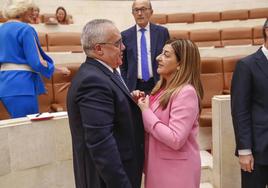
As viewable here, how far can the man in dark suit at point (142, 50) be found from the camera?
1.47m

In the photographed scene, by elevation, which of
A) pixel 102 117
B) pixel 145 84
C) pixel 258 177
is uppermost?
pixel 102 117

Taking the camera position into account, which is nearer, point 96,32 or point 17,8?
point 96,32

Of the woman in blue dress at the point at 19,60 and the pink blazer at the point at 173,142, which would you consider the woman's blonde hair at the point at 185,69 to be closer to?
the pink blazer at the point at 173,142

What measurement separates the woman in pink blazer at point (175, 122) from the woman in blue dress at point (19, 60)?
0.48m

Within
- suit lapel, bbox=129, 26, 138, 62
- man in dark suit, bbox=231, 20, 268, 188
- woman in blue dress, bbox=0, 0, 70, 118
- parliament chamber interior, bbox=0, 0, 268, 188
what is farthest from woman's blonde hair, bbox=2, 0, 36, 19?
man in dark suit, bbox=231, 20, 268, 188

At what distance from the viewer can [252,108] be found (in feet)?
2.93

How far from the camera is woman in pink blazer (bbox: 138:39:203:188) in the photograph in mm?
753

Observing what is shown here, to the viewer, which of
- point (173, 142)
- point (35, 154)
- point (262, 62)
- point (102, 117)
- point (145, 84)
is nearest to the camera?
point (102, 117)

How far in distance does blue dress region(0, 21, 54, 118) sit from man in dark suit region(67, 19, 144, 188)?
0.50 metres

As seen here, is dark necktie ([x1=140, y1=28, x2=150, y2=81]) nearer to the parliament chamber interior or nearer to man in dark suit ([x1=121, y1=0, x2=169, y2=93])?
man in dark suit ([x1=121, y1=0, x2=169, y2=93])

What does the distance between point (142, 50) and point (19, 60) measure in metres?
0.54

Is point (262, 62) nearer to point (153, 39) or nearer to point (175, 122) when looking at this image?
point (175, 122)

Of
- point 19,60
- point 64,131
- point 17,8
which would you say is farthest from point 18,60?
point 64,131

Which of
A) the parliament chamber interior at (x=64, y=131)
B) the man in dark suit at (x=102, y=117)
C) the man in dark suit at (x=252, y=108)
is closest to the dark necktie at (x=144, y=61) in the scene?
the parliament chamber interior at (x=64, y=131)
